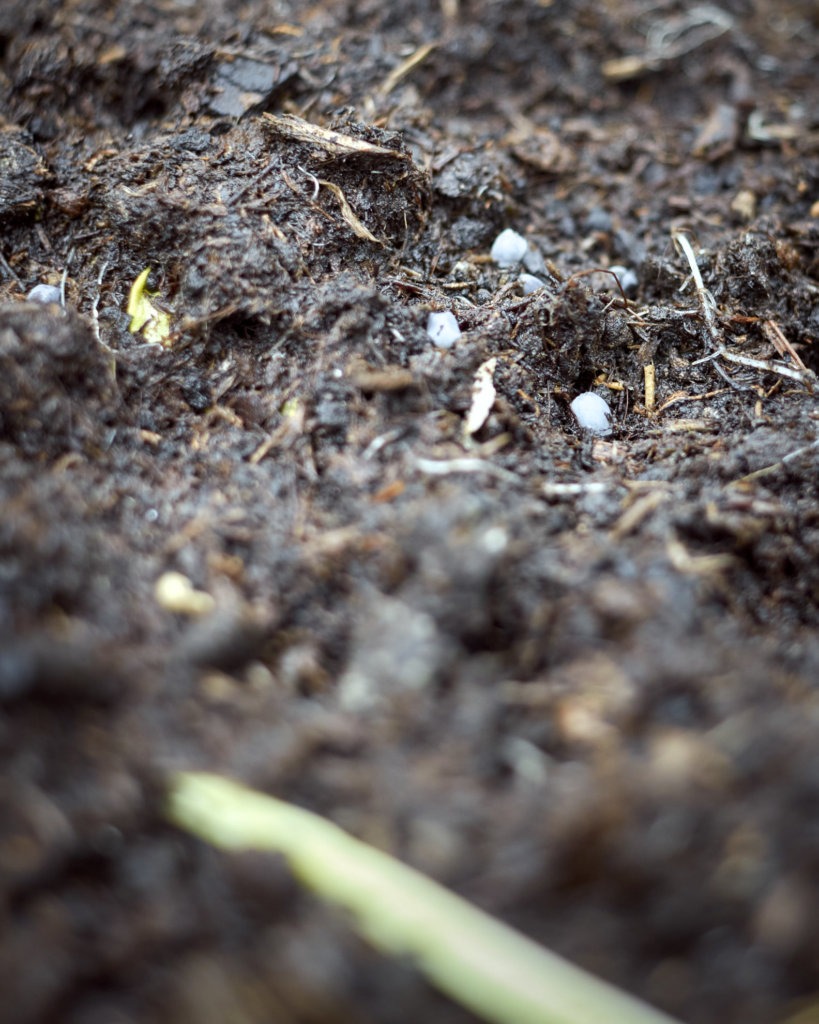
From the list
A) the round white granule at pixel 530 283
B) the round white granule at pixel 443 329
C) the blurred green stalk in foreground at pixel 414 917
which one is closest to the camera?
the blurred green stalk in foreground at pixel 414 917

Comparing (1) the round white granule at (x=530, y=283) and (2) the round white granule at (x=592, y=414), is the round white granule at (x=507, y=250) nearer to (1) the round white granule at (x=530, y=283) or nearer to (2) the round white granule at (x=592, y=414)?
(1) the round white granule at (x=530, y=283)

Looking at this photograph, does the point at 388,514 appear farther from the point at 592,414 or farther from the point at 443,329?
the point at 592,414

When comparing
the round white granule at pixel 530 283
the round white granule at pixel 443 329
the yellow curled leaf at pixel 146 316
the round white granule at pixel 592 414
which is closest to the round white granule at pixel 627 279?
the round white granule at pixel 530 283

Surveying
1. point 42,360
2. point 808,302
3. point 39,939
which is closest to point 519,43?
point 808,302

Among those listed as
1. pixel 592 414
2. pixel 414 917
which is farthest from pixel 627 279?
pixel 414 917

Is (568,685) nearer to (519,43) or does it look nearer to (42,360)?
(42,360)

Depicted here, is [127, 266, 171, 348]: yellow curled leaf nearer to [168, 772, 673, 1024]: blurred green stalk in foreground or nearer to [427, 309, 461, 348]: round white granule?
[427, 309, 461, 348]: round white granule

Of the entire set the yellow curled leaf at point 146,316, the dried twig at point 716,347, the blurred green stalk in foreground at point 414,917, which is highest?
the yellow curled leaf at point 146,316
